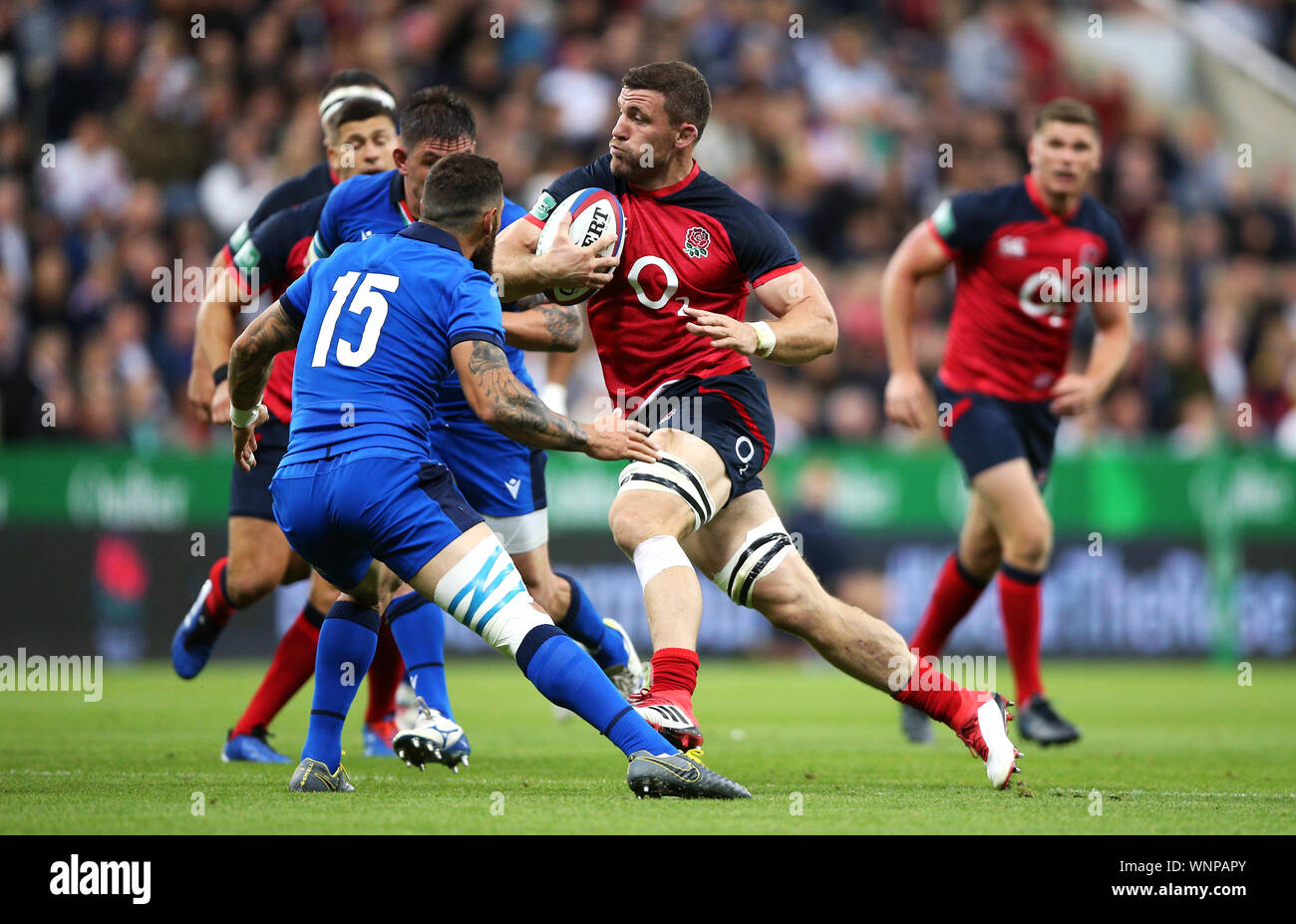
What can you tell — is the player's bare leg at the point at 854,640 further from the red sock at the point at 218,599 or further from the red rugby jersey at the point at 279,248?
the red sock at the point at 218,599

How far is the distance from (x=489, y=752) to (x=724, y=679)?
19.8 ft

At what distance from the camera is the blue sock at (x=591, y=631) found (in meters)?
7.57

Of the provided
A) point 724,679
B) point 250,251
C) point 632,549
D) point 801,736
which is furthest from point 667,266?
point 724,679

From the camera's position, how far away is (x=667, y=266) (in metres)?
6.28

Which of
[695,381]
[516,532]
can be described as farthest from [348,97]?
[695,381]

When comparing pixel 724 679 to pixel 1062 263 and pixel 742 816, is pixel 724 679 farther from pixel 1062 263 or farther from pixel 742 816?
pixel 742 816

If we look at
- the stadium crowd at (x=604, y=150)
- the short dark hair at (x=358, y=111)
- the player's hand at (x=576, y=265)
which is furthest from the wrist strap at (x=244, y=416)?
the stadium crowd at (x=604, y=150)

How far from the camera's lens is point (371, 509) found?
210 inches

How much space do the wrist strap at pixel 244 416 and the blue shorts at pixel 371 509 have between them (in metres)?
0.54

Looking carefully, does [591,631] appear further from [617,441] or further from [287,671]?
[617,441]

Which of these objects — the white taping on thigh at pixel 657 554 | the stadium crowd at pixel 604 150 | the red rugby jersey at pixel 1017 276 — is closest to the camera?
the white taping on thigh at pixel 657 554
